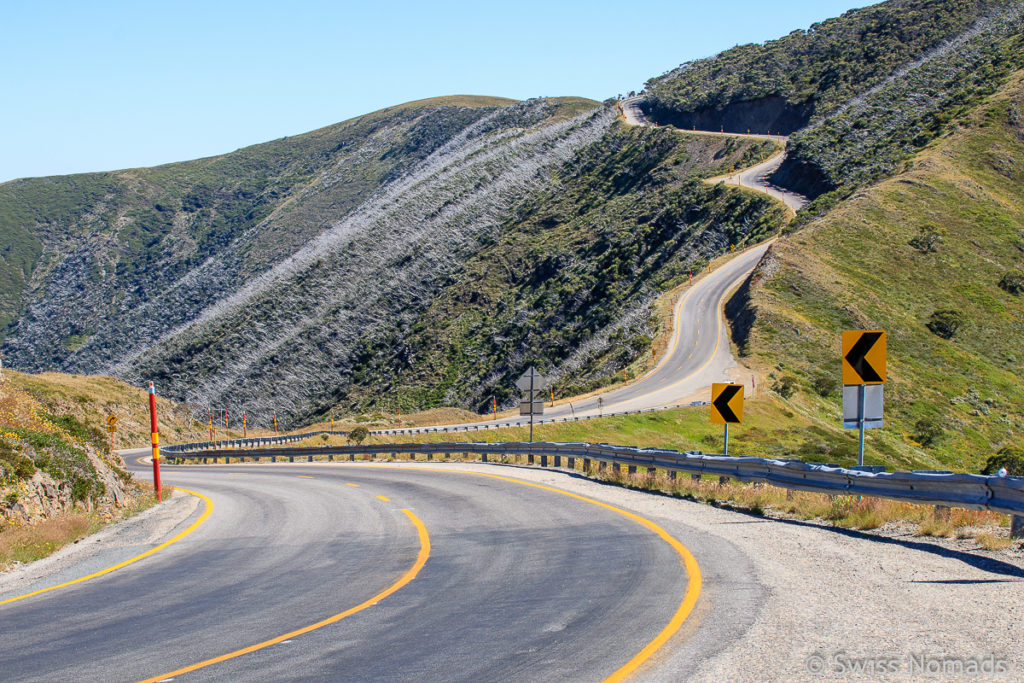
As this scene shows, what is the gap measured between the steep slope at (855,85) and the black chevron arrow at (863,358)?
2532 inches

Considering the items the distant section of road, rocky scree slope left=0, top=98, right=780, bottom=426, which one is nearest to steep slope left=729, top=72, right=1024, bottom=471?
the distant section of road

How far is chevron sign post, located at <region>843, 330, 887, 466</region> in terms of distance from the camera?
1196cm

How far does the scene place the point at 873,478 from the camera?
38.9ft

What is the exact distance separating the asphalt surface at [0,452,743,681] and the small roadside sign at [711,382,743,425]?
3.76 meters

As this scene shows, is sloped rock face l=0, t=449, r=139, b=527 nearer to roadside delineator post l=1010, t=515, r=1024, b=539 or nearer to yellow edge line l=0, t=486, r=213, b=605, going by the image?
yellow edge line l=0, t=486, r=213, b=605

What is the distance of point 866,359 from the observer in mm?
11961

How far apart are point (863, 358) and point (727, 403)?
16.0ft

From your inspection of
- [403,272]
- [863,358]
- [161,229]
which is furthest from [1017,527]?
[161,229]

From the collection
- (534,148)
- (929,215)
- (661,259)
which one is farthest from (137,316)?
(929,215)

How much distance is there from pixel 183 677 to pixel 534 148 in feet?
383

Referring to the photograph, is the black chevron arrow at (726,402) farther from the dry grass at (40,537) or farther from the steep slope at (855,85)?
the steep slope at (855,85)

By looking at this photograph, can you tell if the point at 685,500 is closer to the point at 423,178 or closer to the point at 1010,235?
the point at 1010,235

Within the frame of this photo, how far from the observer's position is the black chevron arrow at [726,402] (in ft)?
54.5

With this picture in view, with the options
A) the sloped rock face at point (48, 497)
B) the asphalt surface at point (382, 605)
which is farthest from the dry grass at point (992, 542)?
the sloped rock face at point (48, 497)
